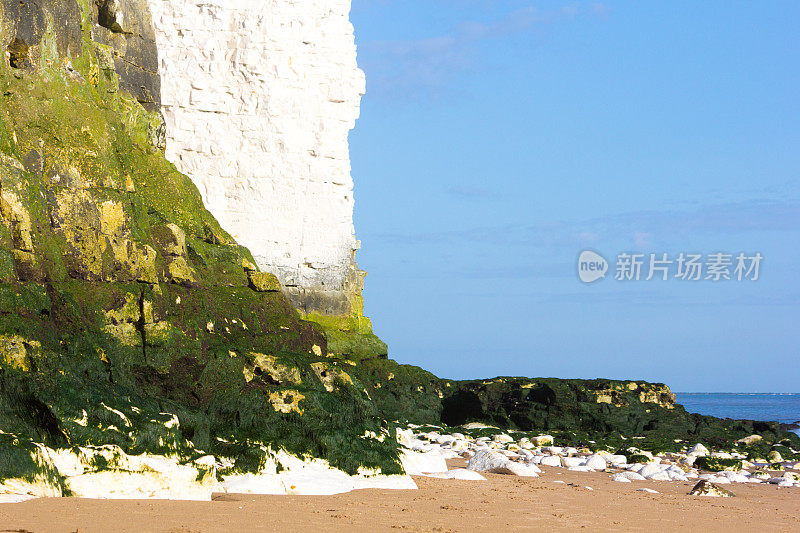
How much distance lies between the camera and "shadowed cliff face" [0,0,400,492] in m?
7.05

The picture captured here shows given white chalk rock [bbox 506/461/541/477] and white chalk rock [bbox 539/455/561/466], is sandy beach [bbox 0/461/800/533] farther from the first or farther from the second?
white chalk rock [bbox 539/455/561/466]

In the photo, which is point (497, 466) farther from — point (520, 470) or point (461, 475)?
point (461, 475)

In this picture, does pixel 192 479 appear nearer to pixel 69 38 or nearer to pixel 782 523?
pixel 782 523

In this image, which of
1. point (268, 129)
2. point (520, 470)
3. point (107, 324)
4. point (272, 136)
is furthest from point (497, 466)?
point (268, 129)

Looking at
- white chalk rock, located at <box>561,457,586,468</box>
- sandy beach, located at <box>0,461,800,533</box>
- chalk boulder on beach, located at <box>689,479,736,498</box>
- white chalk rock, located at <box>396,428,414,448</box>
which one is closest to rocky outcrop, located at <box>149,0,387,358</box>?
white chalk rock, located at <box>396,428,414,448</box>

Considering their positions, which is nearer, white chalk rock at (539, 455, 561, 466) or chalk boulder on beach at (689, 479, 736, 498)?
chalk boulder on beach at (689, 479, 736, 498)

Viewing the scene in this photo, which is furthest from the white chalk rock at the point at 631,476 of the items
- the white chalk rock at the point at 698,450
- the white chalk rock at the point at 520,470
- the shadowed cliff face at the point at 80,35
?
the shadowed cliff face at the point at 80,35

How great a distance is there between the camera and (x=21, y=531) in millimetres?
4922

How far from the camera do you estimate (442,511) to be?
22.6 feet

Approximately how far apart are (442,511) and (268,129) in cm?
1679

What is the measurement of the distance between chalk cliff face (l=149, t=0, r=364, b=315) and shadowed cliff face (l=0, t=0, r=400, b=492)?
28.4ft

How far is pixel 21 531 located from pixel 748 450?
1523 centimetres

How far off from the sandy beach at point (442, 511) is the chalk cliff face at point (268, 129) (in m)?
13.0

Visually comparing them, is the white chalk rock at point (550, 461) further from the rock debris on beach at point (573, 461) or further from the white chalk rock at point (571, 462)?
the white chalk rock at point (571, 462)
